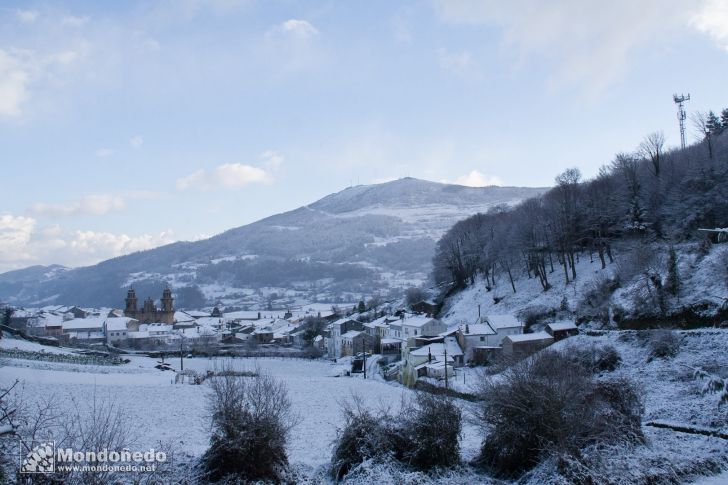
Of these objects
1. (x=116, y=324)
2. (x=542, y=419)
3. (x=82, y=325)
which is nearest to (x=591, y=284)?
(x=542, y=419)

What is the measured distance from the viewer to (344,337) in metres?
73.6

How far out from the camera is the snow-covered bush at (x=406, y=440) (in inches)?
653

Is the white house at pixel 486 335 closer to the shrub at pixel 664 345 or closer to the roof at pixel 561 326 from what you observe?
the roof at pixel 561 326

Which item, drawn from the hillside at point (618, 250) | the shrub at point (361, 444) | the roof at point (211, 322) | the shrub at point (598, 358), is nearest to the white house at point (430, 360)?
the hillside at point (618, 250)

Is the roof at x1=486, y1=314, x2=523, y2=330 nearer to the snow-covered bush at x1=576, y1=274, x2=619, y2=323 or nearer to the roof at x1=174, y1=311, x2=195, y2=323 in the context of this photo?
the snow-covered bush at x1=576, y1=274, x2=619, y2=323

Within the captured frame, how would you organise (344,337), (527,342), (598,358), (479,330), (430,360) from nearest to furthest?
1. (598,358)
2. (527,342)
3. (430,360)
4. (479,330)
5. (344,337)

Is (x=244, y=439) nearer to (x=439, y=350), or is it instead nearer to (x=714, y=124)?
(x=439, y=350)

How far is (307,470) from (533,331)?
33.1 metres

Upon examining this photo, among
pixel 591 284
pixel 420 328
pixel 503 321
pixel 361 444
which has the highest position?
pixel 591 284

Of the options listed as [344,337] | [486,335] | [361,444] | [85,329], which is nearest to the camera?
[361,444]

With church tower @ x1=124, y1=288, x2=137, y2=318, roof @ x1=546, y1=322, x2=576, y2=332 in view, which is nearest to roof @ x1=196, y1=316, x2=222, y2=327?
church tower @ x1=124, y1=288, x2=137, y2=318

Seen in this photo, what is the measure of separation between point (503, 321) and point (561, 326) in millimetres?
6733

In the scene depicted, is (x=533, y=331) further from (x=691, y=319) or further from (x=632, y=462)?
(x=632, y=462)

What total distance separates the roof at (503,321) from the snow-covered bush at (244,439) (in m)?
33.9
